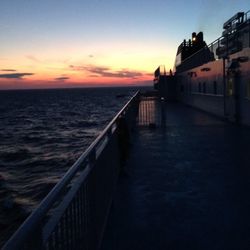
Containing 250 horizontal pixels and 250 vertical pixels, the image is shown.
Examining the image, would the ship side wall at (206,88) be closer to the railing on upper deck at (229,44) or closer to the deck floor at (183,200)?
the railing on upper deck at (229,44)

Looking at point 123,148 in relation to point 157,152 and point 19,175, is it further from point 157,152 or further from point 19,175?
point 19,175

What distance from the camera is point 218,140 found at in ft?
42.0

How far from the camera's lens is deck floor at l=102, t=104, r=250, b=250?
4836 mm

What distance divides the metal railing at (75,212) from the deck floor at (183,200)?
43 cm

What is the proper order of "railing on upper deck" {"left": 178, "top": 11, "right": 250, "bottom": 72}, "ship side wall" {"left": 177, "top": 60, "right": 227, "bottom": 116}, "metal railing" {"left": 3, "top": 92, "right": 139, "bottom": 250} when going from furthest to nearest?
"ship side wall" {"left": 177, "top": 60, "right": 227, "bottom": 116} → "railing on upper deck" {"left": 178, "top": 11, "right": 250, "bottom": 72} → "metal railing" {"left": 3, "top": 92, "right": 139, "bottom": 250}

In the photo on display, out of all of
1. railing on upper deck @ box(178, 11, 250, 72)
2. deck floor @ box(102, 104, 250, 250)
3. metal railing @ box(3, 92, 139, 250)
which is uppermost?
railing on upper deck @ box(178, 11, 250, 72)

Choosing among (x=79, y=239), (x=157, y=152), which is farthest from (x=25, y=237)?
(x=157, y=152)

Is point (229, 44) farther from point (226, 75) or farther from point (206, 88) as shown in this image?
point (206, 88)

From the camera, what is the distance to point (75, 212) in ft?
11.7

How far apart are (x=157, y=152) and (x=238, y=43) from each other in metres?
8.46

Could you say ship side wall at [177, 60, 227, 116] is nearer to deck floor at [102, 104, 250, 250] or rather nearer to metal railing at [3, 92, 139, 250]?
deck floor at [102, 104, 250, 250]

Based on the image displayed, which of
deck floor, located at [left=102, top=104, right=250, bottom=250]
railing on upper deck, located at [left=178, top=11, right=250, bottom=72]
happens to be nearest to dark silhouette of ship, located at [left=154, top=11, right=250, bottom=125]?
railing on upper deck, located at [left=178, top=11, right=250, bottom=72]

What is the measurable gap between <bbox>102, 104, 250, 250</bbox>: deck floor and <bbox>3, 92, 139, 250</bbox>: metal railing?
0.43 m

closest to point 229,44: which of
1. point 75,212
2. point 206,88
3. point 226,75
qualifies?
point 226,75
